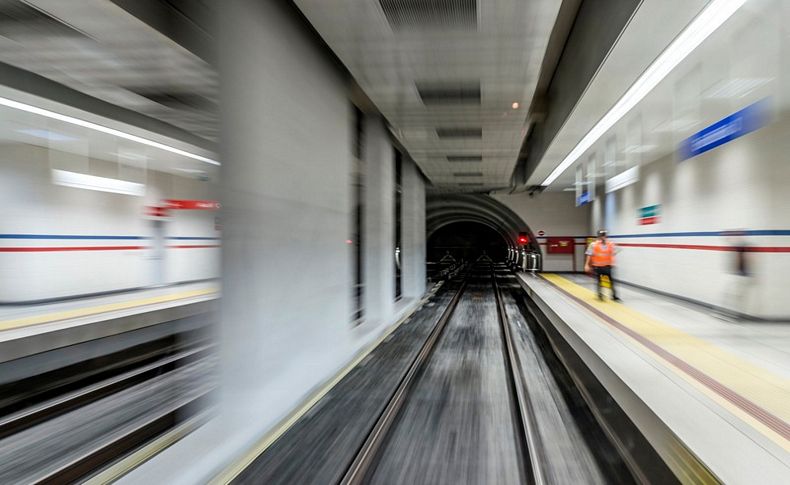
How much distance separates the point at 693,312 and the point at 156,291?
1158 cm

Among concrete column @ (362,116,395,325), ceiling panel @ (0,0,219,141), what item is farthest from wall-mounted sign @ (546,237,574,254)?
A: ceiling panel @ (0,0,219,141)

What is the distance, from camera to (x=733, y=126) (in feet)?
11.7

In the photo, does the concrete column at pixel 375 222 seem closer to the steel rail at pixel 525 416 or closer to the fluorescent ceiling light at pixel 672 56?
the steel rail at pixel 525 416

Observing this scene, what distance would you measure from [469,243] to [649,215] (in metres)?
33.6

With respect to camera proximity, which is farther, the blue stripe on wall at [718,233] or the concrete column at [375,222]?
the concrete column at [375,222]

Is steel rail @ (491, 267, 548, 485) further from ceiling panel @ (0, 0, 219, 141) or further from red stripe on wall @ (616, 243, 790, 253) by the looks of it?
red stripe on wall @ (616, 243, 790, 253)

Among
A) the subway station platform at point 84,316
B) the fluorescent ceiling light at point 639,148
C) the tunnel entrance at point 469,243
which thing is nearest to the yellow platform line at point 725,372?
the fluorescent ceiling light at point 639,148

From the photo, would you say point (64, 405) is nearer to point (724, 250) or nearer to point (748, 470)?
point (748, 470)

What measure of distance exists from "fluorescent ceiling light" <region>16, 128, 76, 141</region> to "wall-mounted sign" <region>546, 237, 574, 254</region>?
16.5 m

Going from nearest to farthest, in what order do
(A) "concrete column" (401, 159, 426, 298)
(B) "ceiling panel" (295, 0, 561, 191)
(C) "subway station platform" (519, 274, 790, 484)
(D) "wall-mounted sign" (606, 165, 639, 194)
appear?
(C) "subway station platform" (519, 274, 790, 484) → (B) "ceiling panel" (295, 0, 561, 191) → (D) "wall-mounted sign" (606, 165, 639, 194) → (A) "concrete column" (401, 159, 426, 298)

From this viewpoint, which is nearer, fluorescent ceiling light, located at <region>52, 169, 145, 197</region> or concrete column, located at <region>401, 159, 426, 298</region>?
fluorescent ceiling light, located at <region>52, 169, 145, 197</region>

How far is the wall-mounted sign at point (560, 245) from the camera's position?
17281 mm

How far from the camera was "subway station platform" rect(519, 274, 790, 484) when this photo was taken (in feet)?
8.33

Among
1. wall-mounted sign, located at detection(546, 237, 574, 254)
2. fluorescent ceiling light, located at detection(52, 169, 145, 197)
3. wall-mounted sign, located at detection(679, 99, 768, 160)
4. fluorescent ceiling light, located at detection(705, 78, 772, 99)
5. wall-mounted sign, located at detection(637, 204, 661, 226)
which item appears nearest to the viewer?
wall-mounted sign, located at detection(679, 99, 768, 160)
